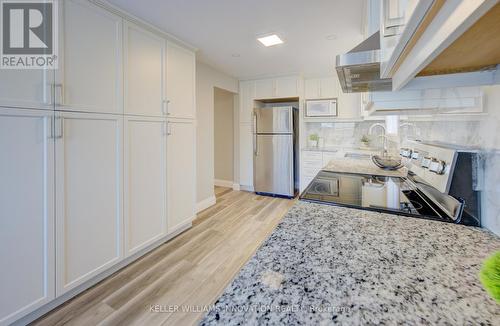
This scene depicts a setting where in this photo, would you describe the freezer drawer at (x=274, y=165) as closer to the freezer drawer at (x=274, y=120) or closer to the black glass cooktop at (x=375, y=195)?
the freezer drawer at (x=274, y=120)

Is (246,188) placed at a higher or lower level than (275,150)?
lower

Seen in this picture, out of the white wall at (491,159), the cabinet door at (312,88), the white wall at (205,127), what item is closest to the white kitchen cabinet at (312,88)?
the cabinet door at (312,88)

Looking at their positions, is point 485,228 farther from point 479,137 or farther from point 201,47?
point 201,47

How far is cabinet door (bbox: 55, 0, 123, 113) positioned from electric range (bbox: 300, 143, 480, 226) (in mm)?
1694

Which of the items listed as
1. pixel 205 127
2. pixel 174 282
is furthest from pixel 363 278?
pixel 205 127

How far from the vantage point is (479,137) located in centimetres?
72

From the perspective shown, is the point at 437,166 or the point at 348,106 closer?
the point at 437,166

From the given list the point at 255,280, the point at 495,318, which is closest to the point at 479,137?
the point at 495,318

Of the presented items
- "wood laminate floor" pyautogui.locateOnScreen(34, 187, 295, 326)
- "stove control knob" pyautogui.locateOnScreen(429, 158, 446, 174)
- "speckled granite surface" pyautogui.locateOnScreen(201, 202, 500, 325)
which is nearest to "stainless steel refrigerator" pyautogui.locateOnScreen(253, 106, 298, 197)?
"wood laminate floor" pyautogui.locateOnScreen(34, 187, 295, 326)

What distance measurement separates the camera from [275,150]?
13.5 feet

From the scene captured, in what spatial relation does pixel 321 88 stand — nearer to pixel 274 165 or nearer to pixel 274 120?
pixel 274 120

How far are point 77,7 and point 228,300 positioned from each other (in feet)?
7.01

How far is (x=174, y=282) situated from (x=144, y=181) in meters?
0.96

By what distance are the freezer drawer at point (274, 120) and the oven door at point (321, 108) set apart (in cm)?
47
